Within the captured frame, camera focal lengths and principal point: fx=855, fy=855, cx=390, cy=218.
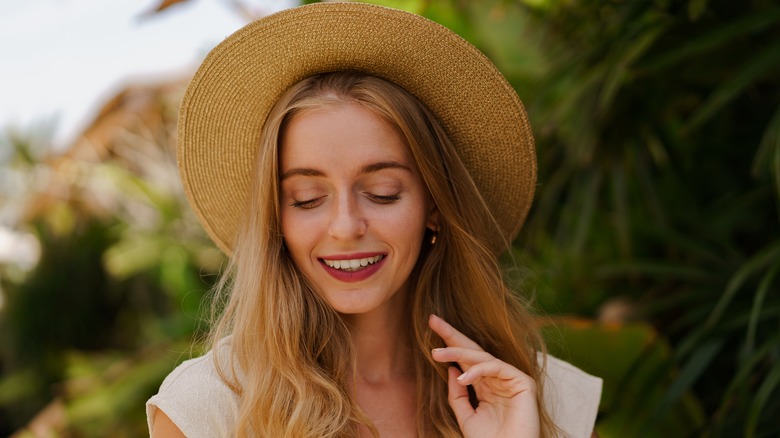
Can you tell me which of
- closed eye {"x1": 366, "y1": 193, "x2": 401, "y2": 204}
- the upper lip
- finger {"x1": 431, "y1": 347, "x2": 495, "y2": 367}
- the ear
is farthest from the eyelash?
finger {"x1": 431, "y1": 347, "x2": 495, "y2": 367}

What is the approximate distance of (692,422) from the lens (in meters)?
2.79

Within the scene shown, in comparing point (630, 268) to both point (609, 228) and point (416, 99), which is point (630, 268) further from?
point (416, 99)

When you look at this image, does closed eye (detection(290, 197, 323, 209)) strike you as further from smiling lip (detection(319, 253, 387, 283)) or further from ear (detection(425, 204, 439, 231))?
ear (detection(425, 204, 439, 231))

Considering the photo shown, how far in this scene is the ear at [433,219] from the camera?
2064 millimetres

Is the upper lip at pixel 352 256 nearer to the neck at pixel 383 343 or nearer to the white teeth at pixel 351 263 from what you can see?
the white teeth at pixel 351 263

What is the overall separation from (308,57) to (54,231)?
7189 mm

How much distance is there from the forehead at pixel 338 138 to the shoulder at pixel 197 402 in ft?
1.59

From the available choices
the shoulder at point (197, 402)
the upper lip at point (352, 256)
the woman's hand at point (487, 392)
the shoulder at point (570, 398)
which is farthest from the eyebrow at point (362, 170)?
the shoulder at point (570, 398)

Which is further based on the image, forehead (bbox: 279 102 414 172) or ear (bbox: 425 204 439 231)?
ear (bbox: 425 204 439 231)

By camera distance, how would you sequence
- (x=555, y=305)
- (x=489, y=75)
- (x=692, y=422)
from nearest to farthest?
(x=489, y=75) → (x=692, y=422) → (x=555, y=305)

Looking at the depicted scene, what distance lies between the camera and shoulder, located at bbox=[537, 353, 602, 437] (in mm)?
2170

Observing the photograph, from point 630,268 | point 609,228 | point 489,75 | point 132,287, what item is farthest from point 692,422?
point 132,287

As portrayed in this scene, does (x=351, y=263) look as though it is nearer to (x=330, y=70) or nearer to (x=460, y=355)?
(x=460, y=355)

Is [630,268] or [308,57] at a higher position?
[308,57]
